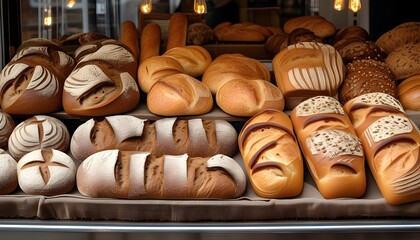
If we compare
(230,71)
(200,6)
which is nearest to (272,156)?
(230,71)

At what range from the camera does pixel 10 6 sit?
2.36 meters

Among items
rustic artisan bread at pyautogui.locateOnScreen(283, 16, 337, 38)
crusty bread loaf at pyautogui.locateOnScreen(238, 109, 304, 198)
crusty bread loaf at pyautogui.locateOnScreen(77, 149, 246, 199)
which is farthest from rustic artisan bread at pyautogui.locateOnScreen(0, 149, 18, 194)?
rustic artisan bread at pyautogui.locateOnScreen(283, 16, 337, 38)

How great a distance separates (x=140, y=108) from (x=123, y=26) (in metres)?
0.59

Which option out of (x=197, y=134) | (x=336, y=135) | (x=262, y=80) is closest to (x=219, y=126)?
(x=197, y=134)

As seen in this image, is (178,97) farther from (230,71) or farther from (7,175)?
(7,175)

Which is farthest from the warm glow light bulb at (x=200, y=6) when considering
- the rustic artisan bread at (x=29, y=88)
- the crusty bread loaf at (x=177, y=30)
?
the rustic artisan bread at (x=29, y=88)

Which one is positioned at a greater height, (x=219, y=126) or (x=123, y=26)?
(x=123, y=26)

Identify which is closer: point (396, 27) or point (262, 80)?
point (262, 80)

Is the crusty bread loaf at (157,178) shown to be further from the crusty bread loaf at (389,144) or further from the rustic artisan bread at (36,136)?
the crusty bread loaf at (389,144)

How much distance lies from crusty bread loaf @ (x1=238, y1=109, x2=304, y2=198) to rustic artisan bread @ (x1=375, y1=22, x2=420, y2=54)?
927 mm

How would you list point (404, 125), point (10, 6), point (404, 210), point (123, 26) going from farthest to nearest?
point (123, 26) → point (10, 6) → point (404, 125) → point (404, 210)

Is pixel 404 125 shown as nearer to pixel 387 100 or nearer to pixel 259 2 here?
pixel 387 100

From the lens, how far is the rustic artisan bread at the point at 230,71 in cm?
217

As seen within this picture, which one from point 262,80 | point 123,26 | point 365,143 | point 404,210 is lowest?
point 404,210
